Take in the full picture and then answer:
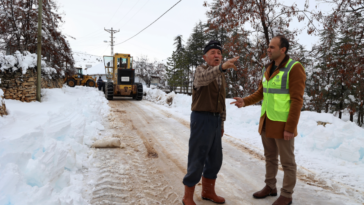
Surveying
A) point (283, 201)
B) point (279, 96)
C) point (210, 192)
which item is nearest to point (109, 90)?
point (210, 192)

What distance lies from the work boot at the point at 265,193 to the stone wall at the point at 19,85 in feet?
35.4

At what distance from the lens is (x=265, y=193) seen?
308cm

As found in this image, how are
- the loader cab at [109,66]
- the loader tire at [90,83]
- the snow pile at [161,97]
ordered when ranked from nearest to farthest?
the snow pile at [161,97]
the loader cab at [109,66]
the loader tire at [90,83]

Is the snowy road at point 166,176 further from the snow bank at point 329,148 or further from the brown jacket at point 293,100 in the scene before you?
the brown jacket at point 293,100

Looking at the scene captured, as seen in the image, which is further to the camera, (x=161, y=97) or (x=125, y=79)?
(x=125, y=79)

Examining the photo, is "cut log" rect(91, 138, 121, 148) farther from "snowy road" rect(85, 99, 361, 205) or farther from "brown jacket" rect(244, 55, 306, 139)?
"brown jacket" rect(244, 55, 306, 139)

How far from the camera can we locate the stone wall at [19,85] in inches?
386

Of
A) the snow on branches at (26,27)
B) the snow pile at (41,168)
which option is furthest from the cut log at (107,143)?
the snow on branches at (26,27)

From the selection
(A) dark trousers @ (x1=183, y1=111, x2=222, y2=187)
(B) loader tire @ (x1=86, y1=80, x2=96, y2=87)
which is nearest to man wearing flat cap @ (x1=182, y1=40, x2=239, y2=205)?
(A) dark trousers @ (x1=183, y1=111, x2=222, y2=187)

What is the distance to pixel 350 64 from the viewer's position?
7352mm

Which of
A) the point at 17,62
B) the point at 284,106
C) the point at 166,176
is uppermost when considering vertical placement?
the point at 17,62

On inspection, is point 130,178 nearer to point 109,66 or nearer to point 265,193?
point 265,193

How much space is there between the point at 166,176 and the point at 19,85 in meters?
9.72

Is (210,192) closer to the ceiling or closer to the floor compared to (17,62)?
closer to the floor
